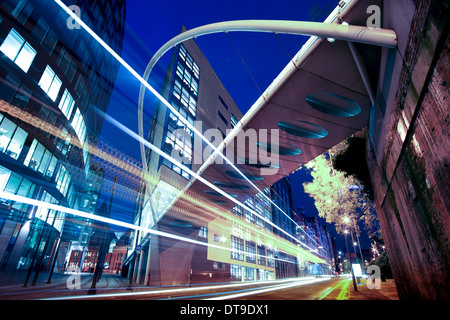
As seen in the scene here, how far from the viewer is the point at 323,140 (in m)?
12.4

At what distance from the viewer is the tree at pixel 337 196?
18.6m

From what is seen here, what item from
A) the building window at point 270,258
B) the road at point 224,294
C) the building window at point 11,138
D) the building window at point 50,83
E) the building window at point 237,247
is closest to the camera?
the road at point 224,294

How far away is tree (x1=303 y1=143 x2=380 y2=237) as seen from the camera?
18578 mm

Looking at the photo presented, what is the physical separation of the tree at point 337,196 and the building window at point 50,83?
2977 cm

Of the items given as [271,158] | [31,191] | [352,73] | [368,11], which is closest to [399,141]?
[352,73]

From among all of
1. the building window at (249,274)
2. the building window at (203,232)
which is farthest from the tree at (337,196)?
the building window at (249,274)

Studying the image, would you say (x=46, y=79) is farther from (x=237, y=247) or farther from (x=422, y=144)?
(x=237, y=247)

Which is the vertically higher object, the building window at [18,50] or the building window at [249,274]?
the building window at [18,50]

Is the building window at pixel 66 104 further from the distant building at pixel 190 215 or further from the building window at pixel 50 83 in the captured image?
the distant building at pixel 190 215

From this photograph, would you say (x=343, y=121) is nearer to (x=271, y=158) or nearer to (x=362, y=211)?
(x=271, y=158)

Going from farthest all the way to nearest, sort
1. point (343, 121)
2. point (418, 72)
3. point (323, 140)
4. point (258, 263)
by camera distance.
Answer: point (258, 263) < point (323, 140) < point (343, 121) < point (418, 72)

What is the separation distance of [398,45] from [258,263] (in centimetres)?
4921

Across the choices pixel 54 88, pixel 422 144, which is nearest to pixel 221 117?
pixel 54 88

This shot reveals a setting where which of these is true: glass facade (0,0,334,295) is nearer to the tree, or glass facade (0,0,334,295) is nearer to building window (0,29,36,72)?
building window (0,29,36,72)
